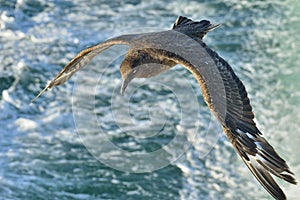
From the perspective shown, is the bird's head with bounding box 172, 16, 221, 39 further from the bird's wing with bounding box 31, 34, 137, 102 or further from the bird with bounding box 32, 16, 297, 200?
the bird's wing with bounding box 31, 34, 137, 102

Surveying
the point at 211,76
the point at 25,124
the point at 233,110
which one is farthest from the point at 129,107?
the point at 233,110

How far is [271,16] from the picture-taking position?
35.4ft

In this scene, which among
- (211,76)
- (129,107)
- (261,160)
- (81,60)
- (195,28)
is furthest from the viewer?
(129,107)

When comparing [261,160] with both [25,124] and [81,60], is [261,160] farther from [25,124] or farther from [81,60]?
[25,124]

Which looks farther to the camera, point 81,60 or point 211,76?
point 81,60

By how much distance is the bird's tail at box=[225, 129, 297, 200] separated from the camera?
15.8 ft

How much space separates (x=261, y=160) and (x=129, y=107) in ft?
13.5

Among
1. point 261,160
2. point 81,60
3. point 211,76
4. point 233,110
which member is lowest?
point 261,160

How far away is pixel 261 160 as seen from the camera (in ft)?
16.1

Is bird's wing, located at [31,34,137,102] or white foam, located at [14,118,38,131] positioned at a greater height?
white foam, located at [14,118,38,131]

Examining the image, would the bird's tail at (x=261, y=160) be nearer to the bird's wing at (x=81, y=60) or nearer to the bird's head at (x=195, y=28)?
the bird's wing at (x=81, y=60)

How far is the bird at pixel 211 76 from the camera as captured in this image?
16.1 feet

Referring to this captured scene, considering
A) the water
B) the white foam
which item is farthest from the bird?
the white foam

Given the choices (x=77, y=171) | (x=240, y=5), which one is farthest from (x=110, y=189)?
(x=240, y=5)
